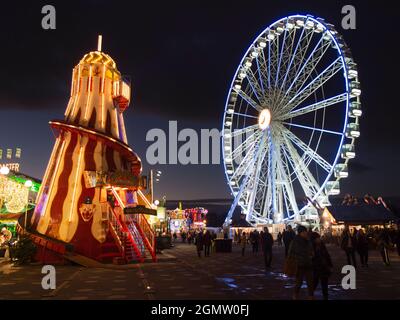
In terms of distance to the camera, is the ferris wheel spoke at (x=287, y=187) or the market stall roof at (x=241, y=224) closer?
the ferris wheel spoke at (x=287, y=187)

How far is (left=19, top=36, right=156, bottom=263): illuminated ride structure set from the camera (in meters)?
18.9

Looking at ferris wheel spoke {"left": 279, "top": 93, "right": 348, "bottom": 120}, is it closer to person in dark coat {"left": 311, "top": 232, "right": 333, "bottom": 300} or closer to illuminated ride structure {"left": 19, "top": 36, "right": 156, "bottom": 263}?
illuminated ride structure {"left": 19, "top": 36, "right": 156, "bottom": 263}

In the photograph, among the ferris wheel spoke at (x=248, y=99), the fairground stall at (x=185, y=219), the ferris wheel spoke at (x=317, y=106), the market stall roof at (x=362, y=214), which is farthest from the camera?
the fairground stall at (x=185, y=219)

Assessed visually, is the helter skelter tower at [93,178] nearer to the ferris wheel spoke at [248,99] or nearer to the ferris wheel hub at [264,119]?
the ferris wheel hub at [264,119]

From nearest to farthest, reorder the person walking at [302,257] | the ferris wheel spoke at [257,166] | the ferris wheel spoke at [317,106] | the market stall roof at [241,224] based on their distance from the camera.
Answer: the person walking at [302,257] < the ferris wheel spoke at [317,106] < the ferris wheel spoke at [257,166] < the market stall roof at [241,224]

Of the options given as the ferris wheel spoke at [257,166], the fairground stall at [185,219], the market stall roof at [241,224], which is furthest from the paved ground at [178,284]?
the fairground stall at [185,219]

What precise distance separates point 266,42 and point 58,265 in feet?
78.1

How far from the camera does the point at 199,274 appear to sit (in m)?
14.7

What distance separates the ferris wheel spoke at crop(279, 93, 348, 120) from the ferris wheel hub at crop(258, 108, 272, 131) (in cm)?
103

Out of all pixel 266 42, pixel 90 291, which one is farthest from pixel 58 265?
pixel 266 42

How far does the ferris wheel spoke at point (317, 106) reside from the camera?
27.6 meters

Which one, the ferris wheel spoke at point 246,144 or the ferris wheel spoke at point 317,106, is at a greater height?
the ferris wheel spoke at point 317,106

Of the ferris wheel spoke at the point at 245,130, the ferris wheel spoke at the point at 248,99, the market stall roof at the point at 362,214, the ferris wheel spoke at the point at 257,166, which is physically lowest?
the market stall roof at the point at 362,214

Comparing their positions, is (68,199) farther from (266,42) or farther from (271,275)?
(266,42)
